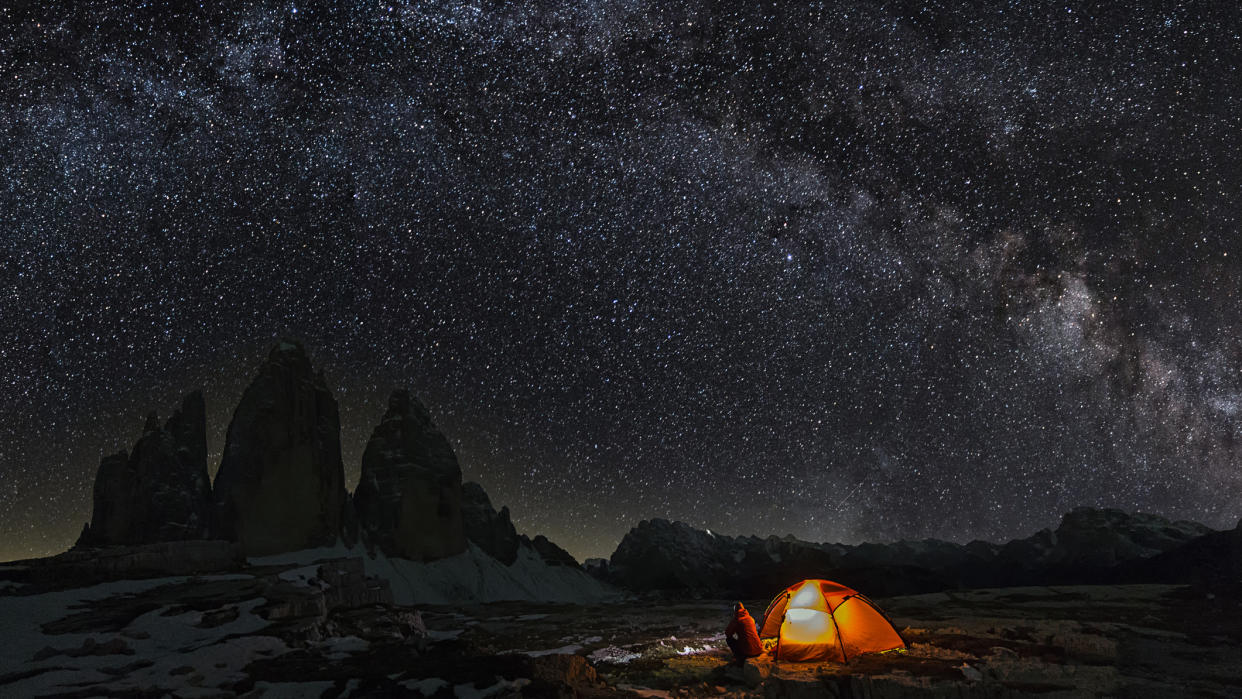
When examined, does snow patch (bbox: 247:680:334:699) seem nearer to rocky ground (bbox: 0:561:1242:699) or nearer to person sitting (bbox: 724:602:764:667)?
rocky ground (bbox: 0:561:1242:699)

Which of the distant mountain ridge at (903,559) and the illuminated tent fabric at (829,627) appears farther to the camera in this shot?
the distant mountain ridge at (903,559)

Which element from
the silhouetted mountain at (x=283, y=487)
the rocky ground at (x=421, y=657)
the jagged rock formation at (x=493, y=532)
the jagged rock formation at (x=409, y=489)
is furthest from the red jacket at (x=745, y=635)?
the jagged rock formation at (x=493, y=532)

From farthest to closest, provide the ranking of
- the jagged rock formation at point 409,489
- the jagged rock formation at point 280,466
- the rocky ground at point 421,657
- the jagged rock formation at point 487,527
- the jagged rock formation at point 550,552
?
1. the jagged rock formation at point 550,552
2. the jagged rock formation at point 487,527
3. the jagged rock formation at point 409,489
4. the jagged rock formation at point 280,466
5. the rocky ground at point 421,657

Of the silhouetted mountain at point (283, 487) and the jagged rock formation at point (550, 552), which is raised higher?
the silhouetted mountain at point (283, 487)

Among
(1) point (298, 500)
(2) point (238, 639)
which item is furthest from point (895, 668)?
(1) point (298, 500)

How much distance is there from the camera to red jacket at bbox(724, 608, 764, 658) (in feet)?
54.2

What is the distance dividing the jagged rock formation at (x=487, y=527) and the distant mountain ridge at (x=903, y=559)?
38.6m

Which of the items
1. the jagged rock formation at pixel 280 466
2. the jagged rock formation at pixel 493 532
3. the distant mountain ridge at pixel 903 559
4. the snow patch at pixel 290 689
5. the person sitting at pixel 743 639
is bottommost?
the distant mountain ridge at pixel 903 559

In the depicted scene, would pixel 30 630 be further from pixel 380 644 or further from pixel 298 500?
pixel 298 500

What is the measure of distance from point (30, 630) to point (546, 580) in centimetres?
10030

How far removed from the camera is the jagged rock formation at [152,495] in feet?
227

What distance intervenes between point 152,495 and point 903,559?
17588 centimetres

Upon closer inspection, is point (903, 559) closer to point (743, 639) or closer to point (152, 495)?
point (152, 495)

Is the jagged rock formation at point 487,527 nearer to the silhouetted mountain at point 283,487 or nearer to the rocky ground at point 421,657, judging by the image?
the silhouetted mountain at point 283,487
